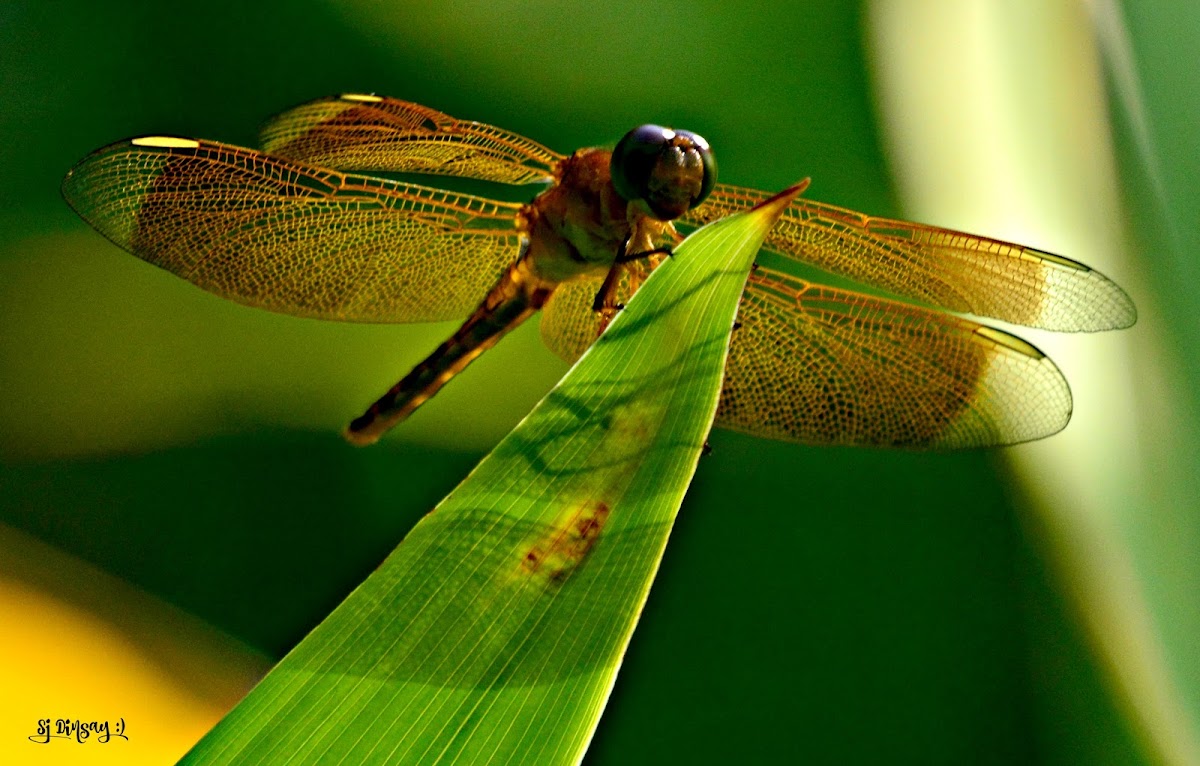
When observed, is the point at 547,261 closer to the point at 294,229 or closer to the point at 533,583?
the point at 294,229

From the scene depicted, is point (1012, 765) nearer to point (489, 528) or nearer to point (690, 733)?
point (690, 733)

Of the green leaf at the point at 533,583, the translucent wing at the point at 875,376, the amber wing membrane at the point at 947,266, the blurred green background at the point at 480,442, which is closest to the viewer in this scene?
the green leaf at the point at 533,583

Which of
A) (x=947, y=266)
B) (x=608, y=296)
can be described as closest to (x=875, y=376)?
(x=947, y=266)

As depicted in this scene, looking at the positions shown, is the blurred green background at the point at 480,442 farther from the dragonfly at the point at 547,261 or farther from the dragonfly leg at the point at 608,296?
the dragonfly leg at the point at 608,296

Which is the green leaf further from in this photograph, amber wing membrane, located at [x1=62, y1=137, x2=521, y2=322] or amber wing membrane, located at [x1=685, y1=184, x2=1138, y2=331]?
amber wing membrane, located at [x1=62, y1=137, x2=521, y2=322]

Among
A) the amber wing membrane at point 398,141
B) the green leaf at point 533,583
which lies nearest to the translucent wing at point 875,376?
the amber wing membrane at point 398,141

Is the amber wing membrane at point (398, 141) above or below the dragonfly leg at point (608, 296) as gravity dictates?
above

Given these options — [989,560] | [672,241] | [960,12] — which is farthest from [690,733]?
[960,12]
